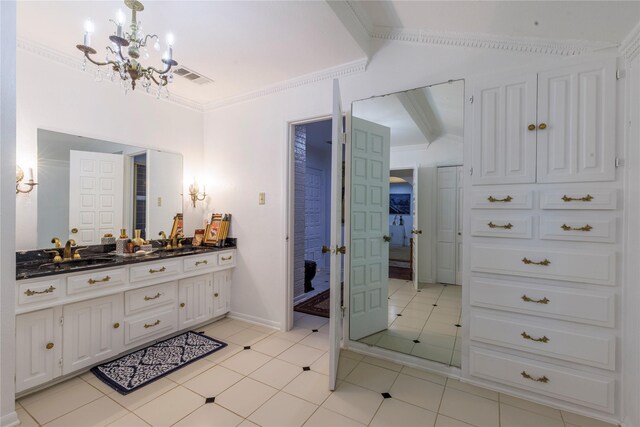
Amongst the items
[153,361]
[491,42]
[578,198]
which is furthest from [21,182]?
[578,198]

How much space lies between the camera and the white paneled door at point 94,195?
251 cm

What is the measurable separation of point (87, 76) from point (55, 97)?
0.34 meters

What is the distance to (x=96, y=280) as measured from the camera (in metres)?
2.15

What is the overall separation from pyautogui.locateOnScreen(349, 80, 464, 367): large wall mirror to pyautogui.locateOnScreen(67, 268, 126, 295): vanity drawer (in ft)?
6.55

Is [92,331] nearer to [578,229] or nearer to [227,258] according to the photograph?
[227,258]

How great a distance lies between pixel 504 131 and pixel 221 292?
3163mm

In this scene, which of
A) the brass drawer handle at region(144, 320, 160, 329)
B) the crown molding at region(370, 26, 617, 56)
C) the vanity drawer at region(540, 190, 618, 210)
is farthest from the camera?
the brass drawer handle at region(144, 320, 160, 329)

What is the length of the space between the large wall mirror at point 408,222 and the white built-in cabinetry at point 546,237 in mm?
179

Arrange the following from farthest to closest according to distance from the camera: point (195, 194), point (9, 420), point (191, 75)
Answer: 1. point (195, 194)
2. point (191, 75)
3. point (9, 420)

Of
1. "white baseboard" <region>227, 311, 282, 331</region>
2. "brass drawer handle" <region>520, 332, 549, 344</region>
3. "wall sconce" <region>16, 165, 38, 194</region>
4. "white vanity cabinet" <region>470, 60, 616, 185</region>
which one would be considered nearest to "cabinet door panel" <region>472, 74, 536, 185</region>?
"white vanity cabinet" <region>470, 60, 616, 185</region>

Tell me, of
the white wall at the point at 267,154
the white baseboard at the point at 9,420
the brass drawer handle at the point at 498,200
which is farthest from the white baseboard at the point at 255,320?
the brass drawer handle at the point at 498,200

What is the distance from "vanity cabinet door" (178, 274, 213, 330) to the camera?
2807mm

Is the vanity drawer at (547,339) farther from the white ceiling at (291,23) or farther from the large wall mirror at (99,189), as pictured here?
the large wall mirror at (99,189)

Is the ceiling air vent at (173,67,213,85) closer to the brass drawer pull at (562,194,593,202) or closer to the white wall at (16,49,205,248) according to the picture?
the white wall at (16,49,205,248)
